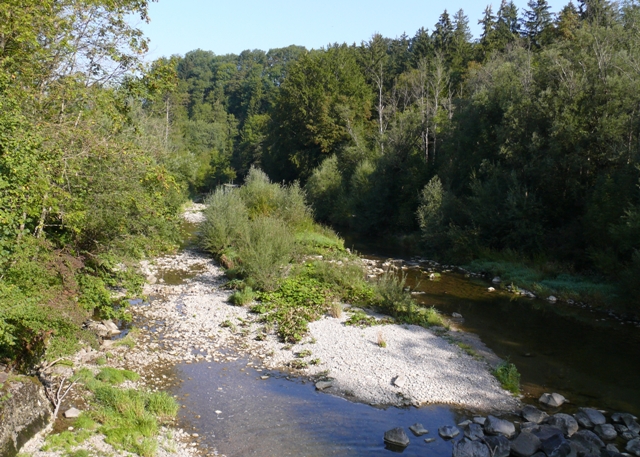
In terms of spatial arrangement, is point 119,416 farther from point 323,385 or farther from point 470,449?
point 470,449

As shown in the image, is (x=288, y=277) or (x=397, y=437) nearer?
(x=397, y=437)

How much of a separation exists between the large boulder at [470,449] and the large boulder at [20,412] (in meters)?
7.07

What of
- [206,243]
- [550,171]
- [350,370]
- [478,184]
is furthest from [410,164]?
[350,370]

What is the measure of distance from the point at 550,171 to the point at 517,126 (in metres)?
3.16

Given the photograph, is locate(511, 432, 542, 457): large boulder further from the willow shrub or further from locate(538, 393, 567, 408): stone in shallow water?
the willow shrub

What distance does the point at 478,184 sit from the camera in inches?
1118

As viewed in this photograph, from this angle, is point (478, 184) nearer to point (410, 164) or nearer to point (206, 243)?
point (410, 164)

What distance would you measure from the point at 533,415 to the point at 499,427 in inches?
40.3

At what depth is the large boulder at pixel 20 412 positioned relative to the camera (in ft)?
25.4

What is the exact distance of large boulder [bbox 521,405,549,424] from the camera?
10.4m

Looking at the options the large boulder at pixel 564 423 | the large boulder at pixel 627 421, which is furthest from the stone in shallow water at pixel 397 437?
the large boulder at pixel 627 421

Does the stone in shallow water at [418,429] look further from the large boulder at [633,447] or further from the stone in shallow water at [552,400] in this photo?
the large boulder at [633,447]

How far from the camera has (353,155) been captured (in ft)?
148

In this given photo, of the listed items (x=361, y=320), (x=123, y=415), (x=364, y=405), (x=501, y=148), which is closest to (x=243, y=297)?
(x=361, y=320)
